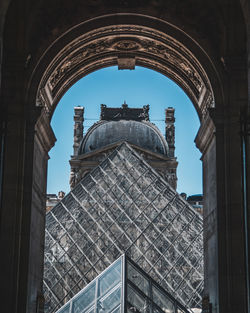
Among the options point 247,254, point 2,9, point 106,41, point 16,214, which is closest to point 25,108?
point 16,214

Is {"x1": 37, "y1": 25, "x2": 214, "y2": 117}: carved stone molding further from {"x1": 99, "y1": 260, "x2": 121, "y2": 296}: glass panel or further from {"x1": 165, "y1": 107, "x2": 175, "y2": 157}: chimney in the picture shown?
{"x1": 165, "y1": 107, "x2": 175, "y2": 157}: chimney

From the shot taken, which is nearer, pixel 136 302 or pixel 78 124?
pixel 136 302

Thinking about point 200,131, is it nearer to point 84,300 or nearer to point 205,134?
point 205,134

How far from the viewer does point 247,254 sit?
12266mm

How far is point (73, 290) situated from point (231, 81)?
2413cm

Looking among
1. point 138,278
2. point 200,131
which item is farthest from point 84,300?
point 200,131

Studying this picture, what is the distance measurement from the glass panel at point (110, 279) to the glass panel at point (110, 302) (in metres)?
0.41

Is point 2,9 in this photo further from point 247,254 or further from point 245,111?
point 247,254

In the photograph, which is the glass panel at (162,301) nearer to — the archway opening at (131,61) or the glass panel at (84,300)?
the glass panel at (84,300)

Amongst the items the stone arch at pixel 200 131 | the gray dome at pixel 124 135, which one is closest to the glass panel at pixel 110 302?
the stone arch at pixel 200 131

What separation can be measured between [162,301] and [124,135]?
46.6m

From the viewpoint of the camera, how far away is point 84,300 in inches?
1037

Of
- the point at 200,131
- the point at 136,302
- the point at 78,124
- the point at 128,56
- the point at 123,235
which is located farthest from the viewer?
the point at 78,124

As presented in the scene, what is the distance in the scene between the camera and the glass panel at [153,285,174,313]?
85.3 ft
